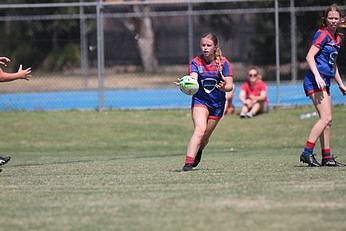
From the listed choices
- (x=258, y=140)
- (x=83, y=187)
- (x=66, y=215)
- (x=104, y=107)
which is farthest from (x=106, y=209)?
(x=104, y=107)

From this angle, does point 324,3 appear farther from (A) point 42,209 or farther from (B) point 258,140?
(A) point 42,209

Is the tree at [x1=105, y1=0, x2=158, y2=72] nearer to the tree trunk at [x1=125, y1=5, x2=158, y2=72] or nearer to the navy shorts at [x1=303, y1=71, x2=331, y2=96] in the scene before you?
the tree trunk at [x1=125, y1=5, x2=158, y2=72]

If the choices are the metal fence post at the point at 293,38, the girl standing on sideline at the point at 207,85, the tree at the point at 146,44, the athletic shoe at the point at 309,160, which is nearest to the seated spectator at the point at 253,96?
the metal fence post at the point at 293,38

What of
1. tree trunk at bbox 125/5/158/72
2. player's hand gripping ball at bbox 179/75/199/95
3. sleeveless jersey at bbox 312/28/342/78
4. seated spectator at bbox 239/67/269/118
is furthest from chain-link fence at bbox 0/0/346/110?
player's hand gripping ball at bbox 179/75/199/95

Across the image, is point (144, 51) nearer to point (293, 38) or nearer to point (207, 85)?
point (293, 38)

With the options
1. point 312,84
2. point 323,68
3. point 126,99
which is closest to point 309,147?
point 312,84

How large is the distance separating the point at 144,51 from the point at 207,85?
1444cm

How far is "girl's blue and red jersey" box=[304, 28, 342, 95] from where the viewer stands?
11773 mm

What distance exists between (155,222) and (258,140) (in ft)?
40.2

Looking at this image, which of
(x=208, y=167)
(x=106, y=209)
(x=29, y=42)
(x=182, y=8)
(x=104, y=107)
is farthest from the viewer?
(x=182, y=8)

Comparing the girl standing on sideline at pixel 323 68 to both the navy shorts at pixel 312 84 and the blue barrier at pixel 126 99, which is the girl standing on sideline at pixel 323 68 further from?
the blue barrier at pixel 126 99

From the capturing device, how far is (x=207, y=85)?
11836mm

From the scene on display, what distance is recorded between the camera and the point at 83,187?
392 inches

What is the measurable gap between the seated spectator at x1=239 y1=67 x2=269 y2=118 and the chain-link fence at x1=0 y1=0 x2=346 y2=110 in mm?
874
